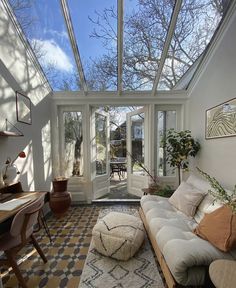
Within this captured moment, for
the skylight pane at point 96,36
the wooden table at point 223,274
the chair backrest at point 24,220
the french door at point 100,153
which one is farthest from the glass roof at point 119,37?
the wooden table at point 223,274

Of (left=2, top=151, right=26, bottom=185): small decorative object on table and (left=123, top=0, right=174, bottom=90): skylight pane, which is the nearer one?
(left=2, top=151, right=26, bottom=185): small decorative object on table

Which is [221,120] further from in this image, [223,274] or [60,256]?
[60,256]

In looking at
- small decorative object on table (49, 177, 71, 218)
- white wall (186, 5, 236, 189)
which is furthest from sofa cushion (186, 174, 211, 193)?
small decorative object on table (49, 177, 71, 218)

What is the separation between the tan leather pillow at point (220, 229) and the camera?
164cm

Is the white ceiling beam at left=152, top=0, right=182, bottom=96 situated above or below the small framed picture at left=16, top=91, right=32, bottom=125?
above

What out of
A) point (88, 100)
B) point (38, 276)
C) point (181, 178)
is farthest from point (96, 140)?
point (38, 276)

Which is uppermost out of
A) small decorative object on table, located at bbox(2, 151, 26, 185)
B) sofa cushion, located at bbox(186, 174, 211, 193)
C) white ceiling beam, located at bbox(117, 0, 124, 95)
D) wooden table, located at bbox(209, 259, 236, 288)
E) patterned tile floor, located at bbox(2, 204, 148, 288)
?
white ceiling beam, located at bbox(117, 0, 124, 95)

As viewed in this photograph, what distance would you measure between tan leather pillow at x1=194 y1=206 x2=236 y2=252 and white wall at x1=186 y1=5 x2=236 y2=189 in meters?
0.86

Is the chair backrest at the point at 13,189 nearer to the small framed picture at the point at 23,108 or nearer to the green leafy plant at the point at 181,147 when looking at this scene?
the small framed picture at the point at 23,108

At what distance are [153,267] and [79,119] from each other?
10.3 ft

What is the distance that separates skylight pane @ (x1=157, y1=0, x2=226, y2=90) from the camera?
99.0 inches

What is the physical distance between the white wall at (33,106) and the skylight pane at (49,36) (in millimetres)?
171

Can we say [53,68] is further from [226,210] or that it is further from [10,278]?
[226,210]

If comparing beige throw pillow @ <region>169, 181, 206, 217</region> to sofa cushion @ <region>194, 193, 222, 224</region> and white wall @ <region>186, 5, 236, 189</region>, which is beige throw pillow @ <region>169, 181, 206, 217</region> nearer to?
sofa cushion @ <region>194, 193, 222, 224</region>
